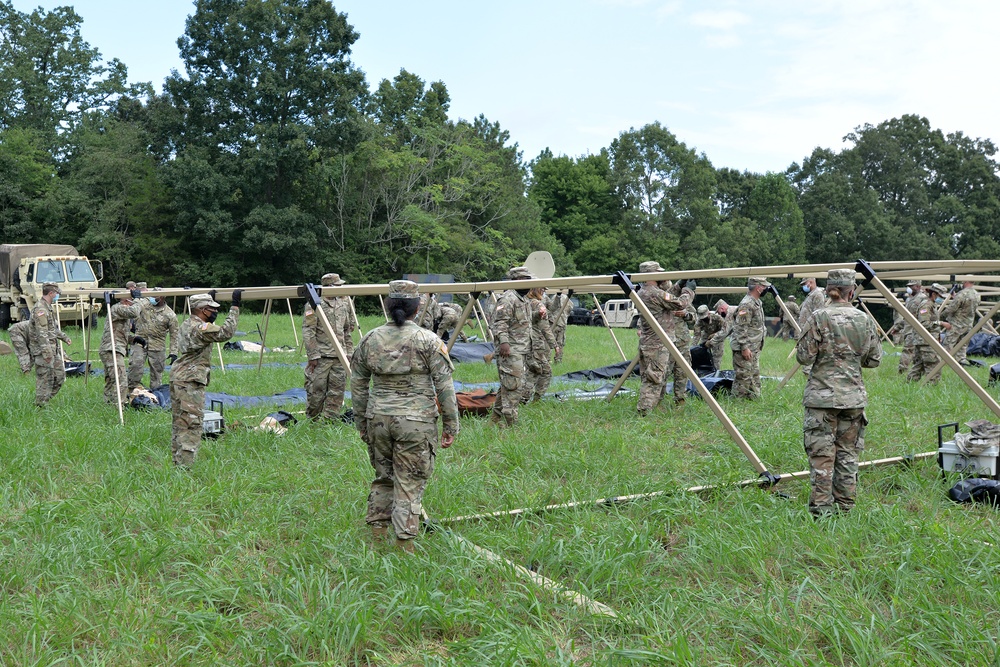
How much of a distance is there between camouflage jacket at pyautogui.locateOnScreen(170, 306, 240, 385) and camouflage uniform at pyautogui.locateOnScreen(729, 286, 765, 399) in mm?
6799

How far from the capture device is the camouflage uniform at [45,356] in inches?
412

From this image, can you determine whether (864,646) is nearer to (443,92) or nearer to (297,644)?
(297,644)

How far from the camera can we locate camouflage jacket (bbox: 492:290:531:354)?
919 cm

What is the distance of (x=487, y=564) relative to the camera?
4.61 meters

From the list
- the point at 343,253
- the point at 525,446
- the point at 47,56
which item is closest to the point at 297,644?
the point at 525,446

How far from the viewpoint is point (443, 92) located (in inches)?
1687

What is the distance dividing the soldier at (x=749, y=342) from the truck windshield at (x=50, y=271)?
19948mm

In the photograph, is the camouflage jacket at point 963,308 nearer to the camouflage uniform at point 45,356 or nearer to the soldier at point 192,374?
the soldier at point 192,374

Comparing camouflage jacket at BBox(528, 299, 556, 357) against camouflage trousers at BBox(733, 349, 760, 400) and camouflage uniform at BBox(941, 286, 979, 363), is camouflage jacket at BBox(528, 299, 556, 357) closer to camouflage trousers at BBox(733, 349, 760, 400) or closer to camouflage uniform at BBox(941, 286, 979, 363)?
camouflage trousers at BBox(733, 349, 760, 400)

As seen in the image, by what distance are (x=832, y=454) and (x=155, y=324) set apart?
8.91m

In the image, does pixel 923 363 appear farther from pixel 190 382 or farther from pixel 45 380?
pixel 45 380

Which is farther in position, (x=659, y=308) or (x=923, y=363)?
(x=923, y=363)

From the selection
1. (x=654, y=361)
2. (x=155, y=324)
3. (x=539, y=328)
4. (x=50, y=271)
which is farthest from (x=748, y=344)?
(x=50, y=271)

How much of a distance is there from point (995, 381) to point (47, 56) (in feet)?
149
